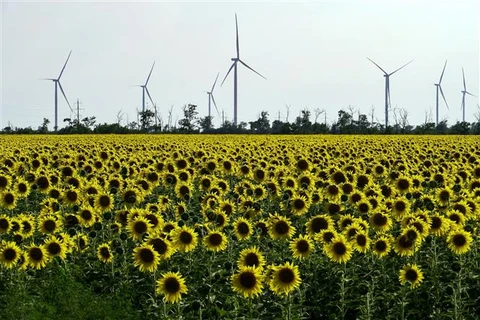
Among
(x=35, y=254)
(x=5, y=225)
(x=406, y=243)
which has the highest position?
(x=5, y=225)

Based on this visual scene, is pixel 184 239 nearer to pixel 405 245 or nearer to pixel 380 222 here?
pixel 405 245

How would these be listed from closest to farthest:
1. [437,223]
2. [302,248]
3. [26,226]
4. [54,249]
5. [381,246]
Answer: [302,248] < [381,246] < [54,249] < [437,223] < [26,226]

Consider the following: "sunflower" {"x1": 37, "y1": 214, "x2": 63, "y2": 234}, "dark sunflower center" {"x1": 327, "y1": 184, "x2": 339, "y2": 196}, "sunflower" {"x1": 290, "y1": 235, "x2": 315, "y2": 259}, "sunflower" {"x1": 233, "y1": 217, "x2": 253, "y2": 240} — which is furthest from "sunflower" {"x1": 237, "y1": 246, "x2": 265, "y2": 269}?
"dark sunflower center" {"x1": 327, "y1": 184, "x2": 339, "y2": 196}

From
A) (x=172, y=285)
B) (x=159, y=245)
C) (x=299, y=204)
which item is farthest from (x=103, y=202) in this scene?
(x=172, y=285)

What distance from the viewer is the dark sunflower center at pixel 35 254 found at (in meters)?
9.54

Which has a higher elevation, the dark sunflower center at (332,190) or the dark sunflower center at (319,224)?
the dark sunflower center at (332,190)

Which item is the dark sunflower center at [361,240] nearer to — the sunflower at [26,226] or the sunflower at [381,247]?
the sunflower at [381,247]

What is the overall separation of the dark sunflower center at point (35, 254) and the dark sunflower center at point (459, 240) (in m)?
4.65

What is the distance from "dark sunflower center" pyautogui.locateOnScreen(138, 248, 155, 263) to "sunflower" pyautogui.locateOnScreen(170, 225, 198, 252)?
613 mm

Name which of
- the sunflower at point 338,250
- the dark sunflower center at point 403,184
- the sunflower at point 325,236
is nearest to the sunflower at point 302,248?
the sunflower at point 338,250

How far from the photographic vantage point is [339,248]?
8.87 m

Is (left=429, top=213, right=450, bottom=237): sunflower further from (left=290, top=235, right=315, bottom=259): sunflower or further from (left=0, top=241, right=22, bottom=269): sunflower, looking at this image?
(left=0, top=241, right=22, bottom=269): sunflower

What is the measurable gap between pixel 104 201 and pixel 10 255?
2546 mm

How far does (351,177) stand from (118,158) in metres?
5.98
